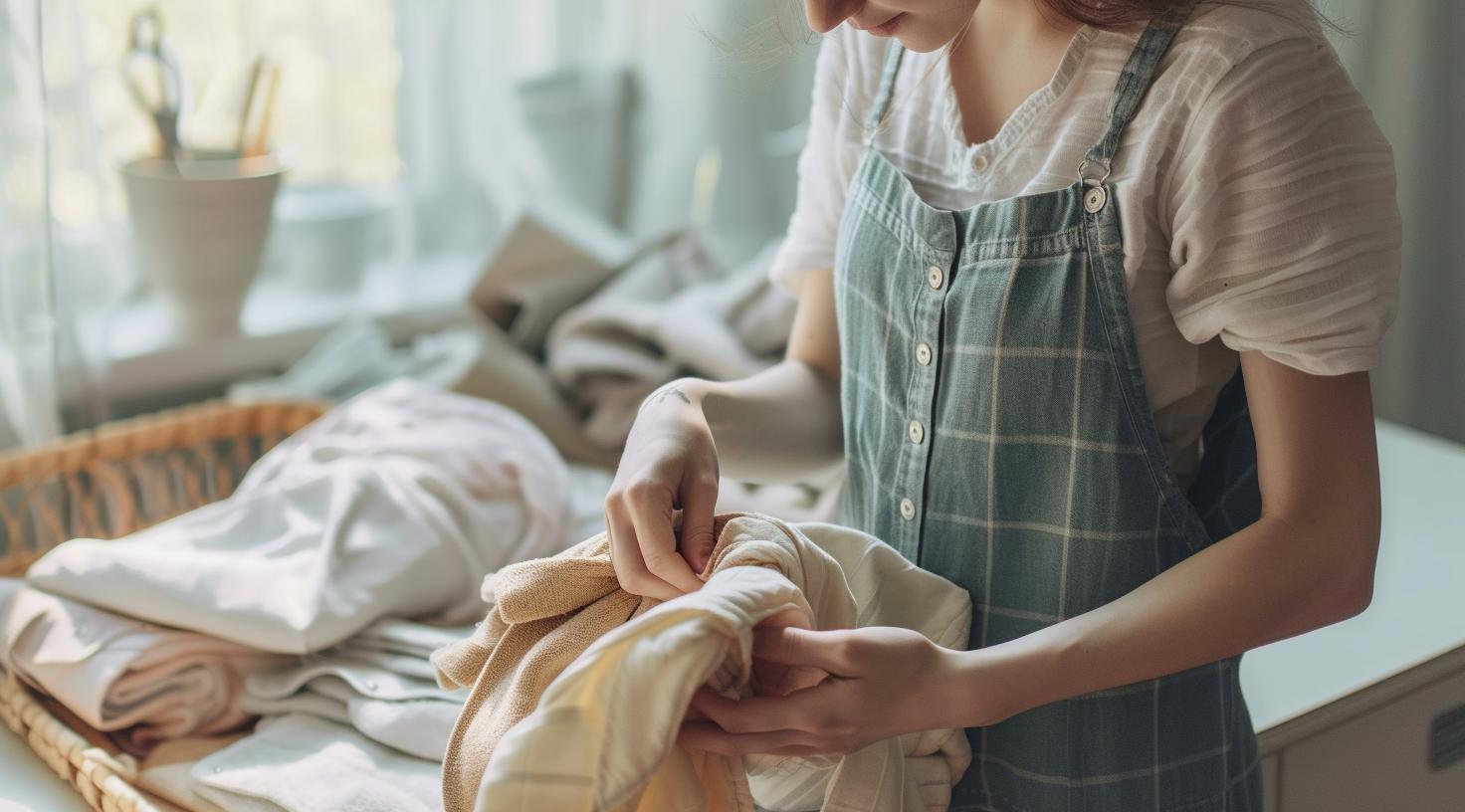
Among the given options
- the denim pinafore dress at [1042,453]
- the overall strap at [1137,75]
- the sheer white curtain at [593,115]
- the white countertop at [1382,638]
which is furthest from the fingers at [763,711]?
the sheer white curtain at [593,115]

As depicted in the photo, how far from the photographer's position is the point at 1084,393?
64 centimetres

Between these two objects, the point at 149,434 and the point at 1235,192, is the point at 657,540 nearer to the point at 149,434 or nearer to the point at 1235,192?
the point at 1235,192

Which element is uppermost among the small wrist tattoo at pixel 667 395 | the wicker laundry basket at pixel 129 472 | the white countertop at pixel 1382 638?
the small wrist tattoo at pixel 667 395

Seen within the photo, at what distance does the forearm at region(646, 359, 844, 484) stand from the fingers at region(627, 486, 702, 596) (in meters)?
0.12

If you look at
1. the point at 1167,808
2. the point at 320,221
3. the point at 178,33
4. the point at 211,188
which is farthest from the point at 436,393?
the point at 1167,808

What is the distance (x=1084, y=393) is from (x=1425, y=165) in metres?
0.96

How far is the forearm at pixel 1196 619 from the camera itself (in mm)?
597

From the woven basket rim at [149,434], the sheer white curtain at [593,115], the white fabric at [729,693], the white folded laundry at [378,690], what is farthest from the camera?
the sheer white curtain at [593,115]

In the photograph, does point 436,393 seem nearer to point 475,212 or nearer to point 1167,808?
point 475,212

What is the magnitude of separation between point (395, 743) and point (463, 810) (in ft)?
0.80

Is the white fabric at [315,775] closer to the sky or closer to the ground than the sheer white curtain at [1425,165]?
closer to the ground

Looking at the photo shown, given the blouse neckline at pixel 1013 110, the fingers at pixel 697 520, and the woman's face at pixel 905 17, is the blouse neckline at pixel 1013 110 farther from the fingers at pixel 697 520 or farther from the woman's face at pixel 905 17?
the fingers at pixel 697 520

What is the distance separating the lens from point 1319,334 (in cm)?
57

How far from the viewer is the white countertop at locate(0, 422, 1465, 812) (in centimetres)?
85
